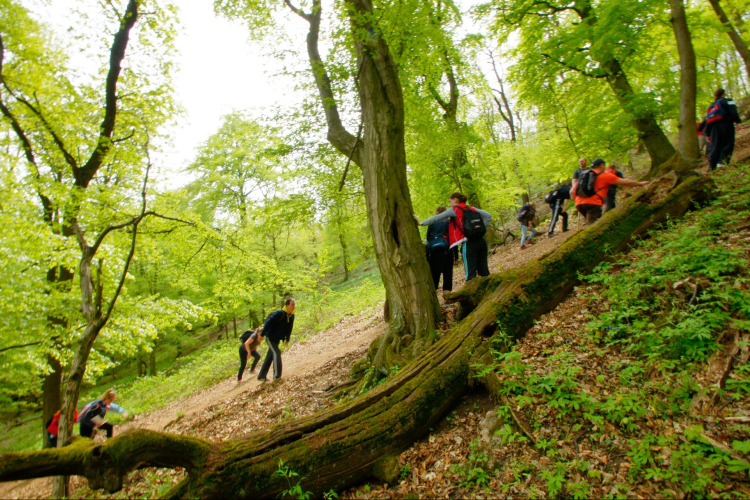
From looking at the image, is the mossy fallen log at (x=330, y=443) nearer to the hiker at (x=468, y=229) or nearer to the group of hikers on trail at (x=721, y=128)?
the hiker at (x=468, y=229)

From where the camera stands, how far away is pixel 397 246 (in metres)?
5.00

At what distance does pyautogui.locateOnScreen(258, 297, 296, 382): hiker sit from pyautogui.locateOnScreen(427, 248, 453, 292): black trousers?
3.13m

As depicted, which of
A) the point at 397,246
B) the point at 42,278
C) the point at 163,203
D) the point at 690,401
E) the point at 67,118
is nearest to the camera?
the point at 690,401

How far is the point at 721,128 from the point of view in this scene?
669 centimetres

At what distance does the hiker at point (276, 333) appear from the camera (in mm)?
7117

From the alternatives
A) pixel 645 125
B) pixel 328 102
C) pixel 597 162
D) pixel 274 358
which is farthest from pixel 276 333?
pixel 645 125

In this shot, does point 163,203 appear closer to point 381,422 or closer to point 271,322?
point 271,322

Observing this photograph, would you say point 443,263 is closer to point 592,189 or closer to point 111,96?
point 592,189

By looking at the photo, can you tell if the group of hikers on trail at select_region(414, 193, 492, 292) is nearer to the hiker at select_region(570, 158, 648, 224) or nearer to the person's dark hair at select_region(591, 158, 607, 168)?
the hiker at select_region(570, 158, 648, 224)

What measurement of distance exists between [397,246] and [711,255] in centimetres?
356

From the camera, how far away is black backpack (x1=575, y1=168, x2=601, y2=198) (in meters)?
6.28

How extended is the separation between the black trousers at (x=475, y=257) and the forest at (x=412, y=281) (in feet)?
0.21

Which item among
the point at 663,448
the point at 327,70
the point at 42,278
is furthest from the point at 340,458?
the point at 42,278

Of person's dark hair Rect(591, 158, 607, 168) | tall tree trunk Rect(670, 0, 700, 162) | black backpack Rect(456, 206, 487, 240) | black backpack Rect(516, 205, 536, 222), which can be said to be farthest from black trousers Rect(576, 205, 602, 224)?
black backpack Rect(516, 205, 536, 222)
